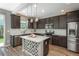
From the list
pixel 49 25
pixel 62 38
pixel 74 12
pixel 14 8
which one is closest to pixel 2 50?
pixel 14 8

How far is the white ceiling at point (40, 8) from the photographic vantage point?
1.60 meters

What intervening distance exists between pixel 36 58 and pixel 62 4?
123 cm

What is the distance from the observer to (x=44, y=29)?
1714 millimetres

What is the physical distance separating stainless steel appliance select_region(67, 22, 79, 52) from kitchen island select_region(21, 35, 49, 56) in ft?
1.57

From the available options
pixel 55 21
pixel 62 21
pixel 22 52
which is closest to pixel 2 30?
pixel 22 52

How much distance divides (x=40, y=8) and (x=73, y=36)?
911mm

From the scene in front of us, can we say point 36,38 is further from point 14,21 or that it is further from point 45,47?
point 14,21

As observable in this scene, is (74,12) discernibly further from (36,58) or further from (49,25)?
(36,58)

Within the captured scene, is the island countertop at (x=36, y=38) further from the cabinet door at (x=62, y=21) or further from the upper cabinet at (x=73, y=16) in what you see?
the upper cabinet at (x=73, y=16)

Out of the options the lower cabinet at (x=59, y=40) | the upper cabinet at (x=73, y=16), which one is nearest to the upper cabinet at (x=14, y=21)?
the lower cabinet at (x=59, y=40)

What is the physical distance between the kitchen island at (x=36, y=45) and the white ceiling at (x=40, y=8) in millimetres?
490

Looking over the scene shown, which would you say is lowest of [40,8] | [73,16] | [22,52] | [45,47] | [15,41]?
[22,52]

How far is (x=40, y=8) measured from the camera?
5.44 ft

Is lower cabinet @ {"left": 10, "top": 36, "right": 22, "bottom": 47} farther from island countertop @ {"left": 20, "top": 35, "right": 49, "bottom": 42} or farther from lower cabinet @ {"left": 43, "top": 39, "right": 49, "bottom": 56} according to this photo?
lower cabinet @ {"left": 43, "top": 39, "right": 49, "bottom": 56}
